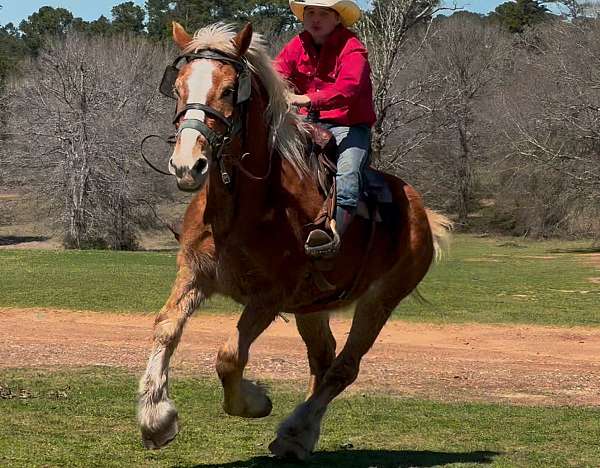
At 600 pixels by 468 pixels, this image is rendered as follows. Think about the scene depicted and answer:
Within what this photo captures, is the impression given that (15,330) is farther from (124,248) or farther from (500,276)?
(124,248)

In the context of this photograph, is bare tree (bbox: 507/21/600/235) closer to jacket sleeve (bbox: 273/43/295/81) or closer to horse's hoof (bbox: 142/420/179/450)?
jacket sleeve (bbox: 273/43/295/81)

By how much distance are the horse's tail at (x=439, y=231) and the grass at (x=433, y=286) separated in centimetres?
918

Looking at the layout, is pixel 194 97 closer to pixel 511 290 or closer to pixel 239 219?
pixel 239 219

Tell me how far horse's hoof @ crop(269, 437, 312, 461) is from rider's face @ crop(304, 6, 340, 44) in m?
2.93

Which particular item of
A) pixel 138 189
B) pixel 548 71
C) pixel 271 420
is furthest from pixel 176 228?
pixel 548 71

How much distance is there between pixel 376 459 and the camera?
7.50 meters

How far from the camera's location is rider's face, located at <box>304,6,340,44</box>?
24.0 feet

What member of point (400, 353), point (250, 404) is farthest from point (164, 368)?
point (400, 353)

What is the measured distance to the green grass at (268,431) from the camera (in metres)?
7.32

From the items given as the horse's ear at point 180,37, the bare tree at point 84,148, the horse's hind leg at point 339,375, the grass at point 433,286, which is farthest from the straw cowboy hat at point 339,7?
the bare tree at point 84,148

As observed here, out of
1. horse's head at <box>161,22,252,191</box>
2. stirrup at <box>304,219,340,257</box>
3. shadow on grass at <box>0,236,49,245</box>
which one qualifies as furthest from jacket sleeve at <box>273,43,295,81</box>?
shadow on grass at <box>0,236,49,245</box>

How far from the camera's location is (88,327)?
1741 cm

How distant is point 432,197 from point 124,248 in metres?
20.0

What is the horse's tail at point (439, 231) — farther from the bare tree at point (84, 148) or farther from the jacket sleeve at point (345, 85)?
the bare tree at point (84, 148)
